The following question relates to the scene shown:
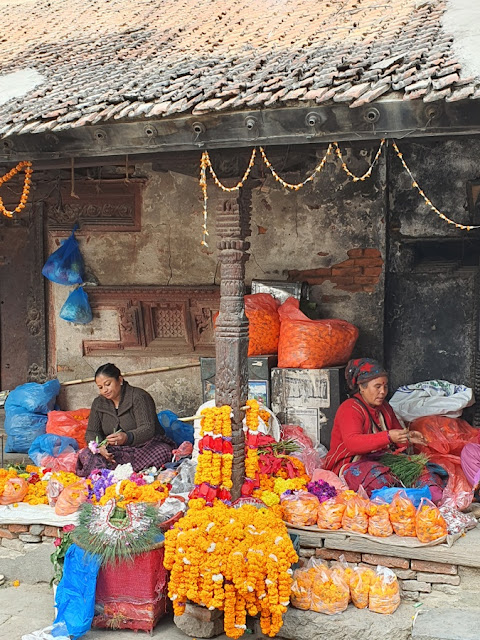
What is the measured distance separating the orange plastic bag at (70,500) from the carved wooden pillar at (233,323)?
1.25m

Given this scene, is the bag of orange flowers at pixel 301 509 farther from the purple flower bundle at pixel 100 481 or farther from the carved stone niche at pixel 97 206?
the carved stone niche at pixel 97 206

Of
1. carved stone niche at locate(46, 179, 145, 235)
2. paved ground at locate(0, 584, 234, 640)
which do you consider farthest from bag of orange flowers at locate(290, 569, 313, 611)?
carved stone niche at locate(46, 179, 145, 235)

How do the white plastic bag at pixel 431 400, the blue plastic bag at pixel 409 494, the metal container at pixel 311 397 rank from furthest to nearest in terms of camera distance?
the white plastic bag at pixel 431 400 < the metal container at pixel 311 397 < the blue plastic bag at pixel 409 494

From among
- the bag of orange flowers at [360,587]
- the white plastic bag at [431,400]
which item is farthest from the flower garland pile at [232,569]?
the white plastic bag at [431,400]

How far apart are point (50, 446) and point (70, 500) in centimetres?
178

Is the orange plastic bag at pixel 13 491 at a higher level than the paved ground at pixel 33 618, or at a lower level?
higher

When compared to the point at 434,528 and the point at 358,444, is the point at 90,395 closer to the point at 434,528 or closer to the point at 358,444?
the point at 358,444

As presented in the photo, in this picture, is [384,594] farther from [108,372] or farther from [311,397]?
[108,372]

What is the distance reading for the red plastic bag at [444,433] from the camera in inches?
268

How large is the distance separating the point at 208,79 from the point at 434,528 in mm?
3555

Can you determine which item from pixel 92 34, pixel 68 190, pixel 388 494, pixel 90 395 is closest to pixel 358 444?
pixel 388 494

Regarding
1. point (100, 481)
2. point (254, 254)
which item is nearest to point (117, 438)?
point (100, 481)

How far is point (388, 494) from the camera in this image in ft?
19.5

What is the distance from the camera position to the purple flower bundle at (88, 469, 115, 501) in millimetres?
Answer: 6301
